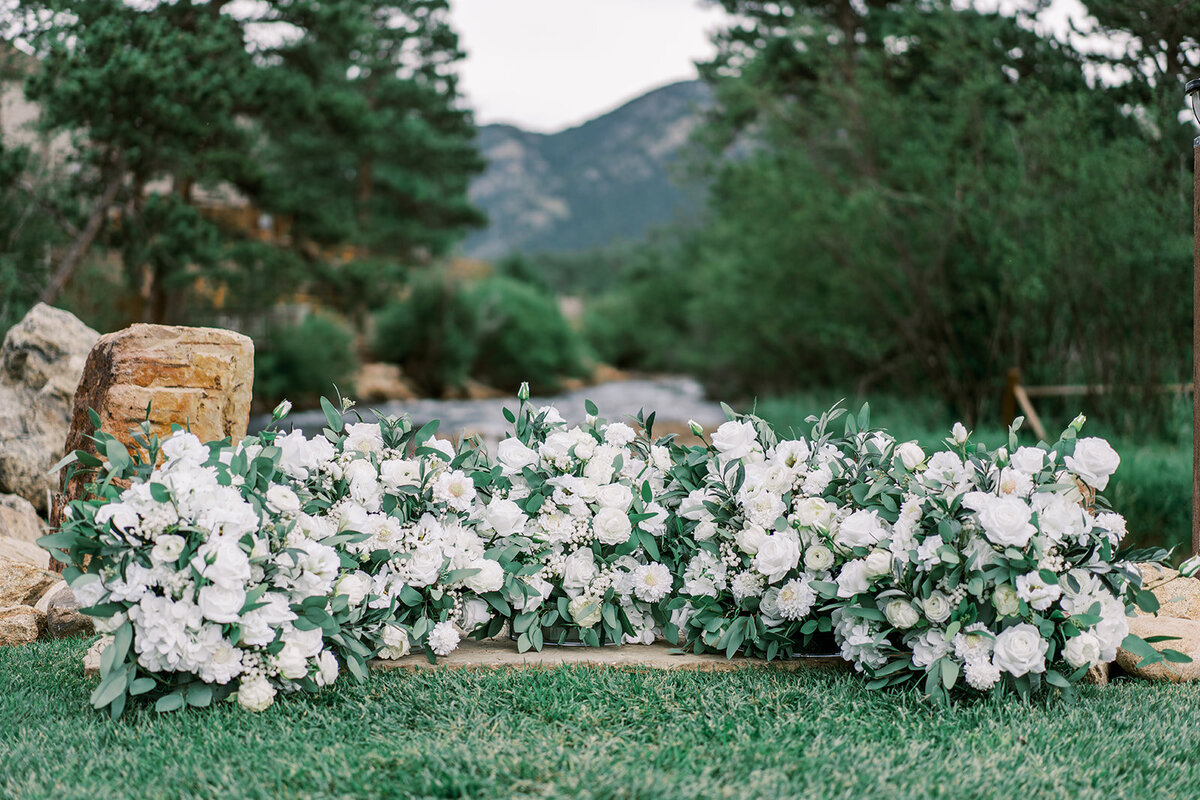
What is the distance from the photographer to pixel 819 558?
3.06m

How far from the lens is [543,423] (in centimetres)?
355

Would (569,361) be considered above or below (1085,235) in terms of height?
below

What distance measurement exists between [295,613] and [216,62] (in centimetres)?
1225

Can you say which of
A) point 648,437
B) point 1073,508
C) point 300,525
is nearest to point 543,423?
point 648,437

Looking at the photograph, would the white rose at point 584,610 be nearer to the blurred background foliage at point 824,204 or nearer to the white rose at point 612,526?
the white rose at point 612,526

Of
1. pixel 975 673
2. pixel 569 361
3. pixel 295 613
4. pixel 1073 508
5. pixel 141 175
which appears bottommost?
pixel 569 361

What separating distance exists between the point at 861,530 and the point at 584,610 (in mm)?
1032

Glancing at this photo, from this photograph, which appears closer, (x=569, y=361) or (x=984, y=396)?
(x=984, y=396)

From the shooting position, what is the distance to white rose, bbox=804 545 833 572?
3.05 metres

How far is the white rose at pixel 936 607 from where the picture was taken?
2.81m

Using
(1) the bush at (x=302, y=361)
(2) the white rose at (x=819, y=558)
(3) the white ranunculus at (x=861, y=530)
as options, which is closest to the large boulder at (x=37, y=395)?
(2) the white rose at (x=819, y=558)

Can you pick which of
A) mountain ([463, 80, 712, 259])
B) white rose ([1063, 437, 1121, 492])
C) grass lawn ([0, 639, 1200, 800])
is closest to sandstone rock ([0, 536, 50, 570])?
grass lawn ([0, 639, 1200, 800])

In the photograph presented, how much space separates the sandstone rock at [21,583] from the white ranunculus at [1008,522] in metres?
3.92

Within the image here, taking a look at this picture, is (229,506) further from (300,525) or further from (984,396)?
(984,396)
